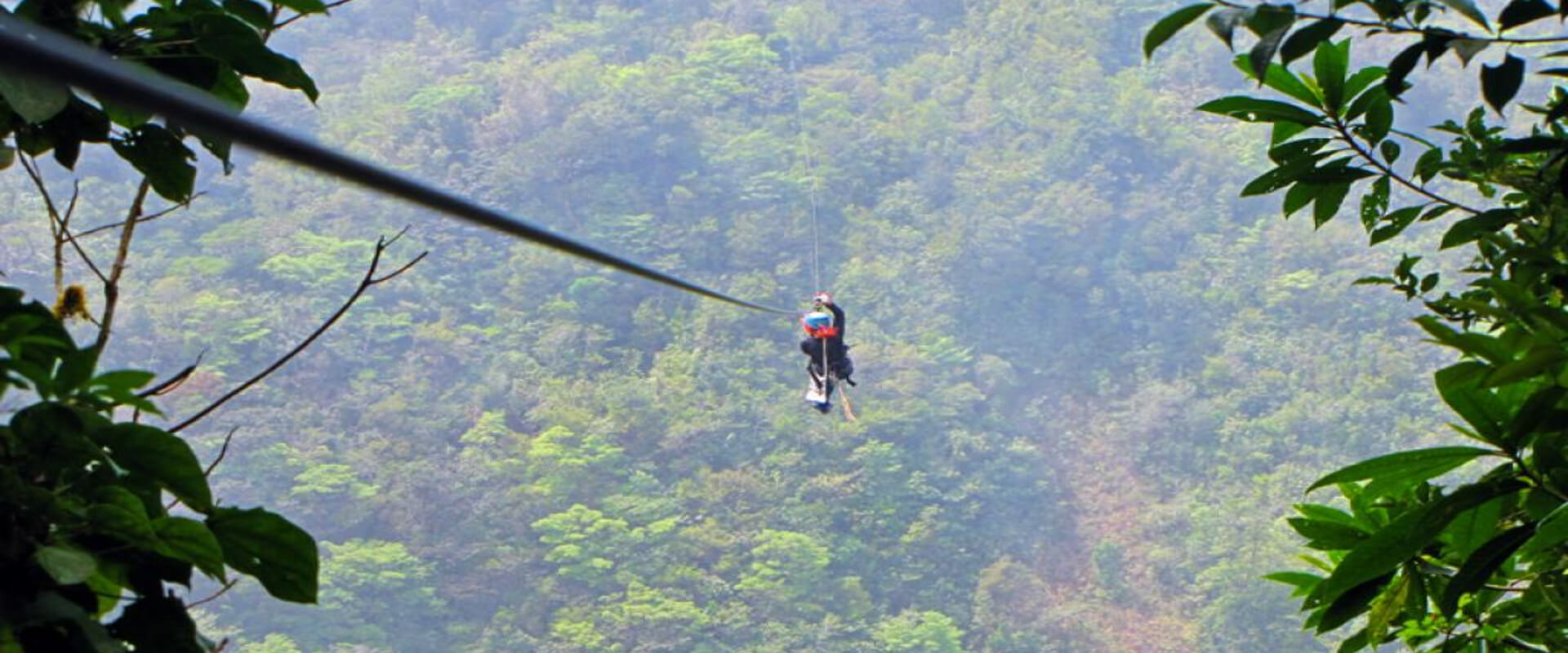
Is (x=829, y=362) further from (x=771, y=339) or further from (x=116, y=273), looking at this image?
(x=771, y=339)

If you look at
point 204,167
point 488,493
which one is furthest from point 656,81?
point 488,493

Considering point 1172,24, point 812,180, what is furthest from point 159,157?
point 812,180

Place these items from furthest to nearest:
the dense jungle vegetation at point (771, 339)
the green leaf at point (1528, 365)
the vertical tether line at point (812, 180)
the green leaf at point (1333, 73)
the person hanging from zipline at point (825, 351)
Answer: the vertical tether line at point (812, 180) → the dense jungle vegetation at point (771, 339) → the person hanging from zipline at point (825, 351) → the green leaf at point (1333, 73) → the green leaf at point (1528, 365)

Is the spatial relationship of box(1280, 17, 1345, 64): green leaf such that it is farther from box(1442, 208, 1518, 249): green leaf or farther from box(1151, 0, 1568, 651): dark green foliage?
box(1442, 208, 1518, 249): green leaf

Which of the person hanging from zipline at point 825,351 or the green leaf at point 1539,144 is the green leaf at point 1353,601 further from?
the person hanging from zipline at point 825,351

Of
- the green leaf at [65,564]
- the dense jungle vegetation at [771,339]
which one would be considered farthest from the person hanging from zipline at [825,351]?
the dense jungle vegetation at [771,339]
